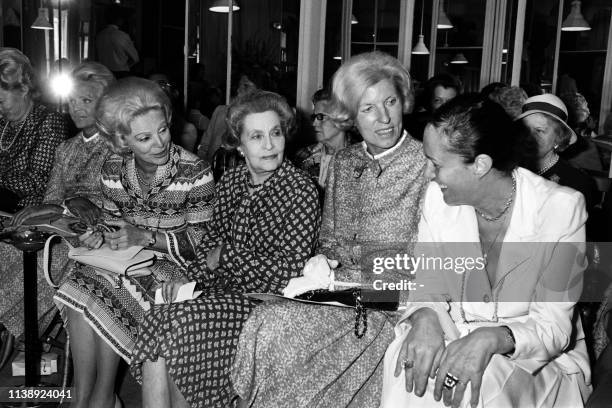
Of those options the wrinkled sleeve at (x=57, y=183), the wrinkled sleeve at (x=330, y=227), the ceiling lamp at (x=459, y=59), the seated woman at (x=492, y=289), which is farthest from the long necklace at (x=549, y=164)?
the ceiling lamp at (x=459, y=59)

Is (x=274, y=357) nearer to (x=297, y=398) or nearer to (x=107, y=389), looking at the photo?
(x=297, y=398)

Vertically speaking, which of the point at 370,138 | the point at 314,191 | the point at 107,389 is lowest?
the point at 107,389

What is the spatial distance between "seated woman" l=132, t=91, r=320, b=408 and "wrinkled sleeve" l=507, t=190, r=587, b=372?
3.13ft

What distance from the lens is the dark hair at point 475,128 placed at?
2039mm

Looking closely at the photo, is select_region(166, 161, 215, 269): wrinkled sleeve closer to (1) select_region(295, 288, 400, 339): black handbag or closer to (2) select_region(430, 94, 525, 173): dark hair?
(1) select_region(295, 288, 400, 339): black handbag

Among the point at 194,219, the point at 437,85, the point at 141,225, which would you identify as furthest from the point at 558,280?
the point at 437,85

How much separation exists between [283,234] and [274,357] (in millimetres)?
549

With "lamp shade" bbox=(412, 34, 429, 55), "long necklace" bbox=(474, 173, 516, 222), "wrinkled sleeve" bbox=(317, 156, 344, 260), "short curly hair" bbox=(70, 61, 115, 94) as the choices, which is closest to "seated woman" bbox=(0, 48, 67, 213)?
"short curly hair" bbox=(70, 61, 115, 94)

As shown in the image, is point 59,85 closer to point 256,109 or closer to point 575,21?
point 256,109

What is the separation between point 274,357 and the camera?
2305 mm

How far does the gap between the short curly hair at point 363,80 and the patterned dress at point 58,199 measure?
1.35 m

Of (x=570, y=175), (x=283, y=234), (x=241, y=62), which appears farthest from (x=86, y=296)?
(x=241, y=62)

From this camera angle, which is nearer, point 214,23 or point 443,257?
point 443,257

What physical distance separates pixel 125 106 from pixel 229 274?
35.9 inches
